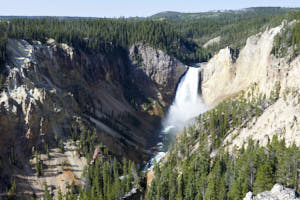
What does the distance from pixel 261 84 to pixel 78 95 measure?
4173 centimetres

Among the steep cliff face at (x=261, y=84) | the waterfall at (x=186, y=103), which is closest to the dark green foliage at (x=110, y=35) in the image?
the waterfall at (x=186, y=103)

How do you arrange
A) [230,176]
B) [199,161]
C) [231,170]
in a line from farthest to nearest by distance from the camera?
[199,161]
[231,170]
[230,176]

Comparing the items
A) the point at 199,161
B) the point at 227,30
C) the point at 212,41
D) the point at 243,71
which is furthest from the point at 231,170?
the point at 227,30

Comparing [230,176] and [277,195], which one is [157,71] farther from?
[277,195]

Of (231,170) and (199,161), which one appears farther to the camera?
(199,161)

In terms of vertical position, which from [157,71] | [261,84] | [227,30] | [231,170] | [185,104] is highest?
[227,30]

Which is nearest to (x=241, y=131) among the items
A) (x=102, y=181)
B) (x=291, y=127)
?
(x=291, y=127)

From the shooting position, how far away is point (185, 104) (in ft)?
325

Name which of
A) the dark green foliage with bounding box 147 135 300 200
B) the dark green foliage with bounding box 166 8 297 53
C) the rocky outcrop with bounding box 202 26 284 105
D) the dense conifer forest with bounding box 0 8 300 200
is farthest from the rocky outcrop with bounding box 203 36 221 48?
the dark green foliage with bounding box 147 135 300 200

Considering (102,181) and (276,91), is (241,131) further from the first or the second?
(102,181)

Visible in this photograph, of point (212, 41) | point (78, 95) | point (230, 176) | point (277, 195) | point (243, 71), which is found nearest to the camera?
point (277, 195)

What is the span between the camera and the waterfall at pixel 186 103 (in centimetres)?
9231

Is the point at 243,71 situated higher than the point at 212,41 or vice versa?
the point at 212,41

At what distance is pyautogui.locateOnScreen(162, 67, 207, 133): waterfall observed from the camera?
303 ft
